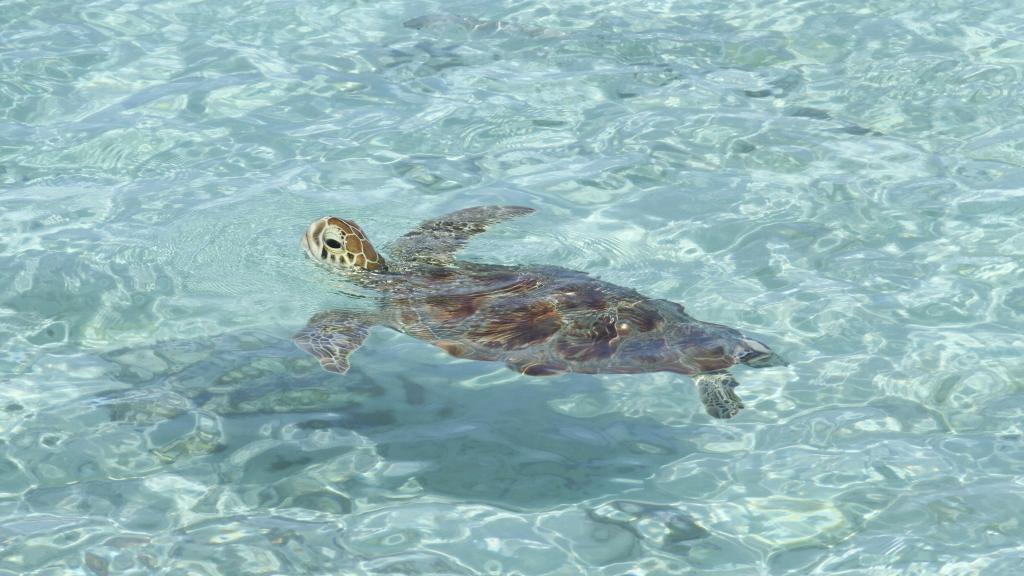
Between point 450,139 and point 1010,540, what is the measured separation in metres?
4.53

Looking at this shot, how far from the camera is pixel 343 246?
5773mm

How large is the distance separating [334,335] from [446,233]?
3.95 ft

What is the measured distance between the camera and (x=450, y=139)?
751 cm

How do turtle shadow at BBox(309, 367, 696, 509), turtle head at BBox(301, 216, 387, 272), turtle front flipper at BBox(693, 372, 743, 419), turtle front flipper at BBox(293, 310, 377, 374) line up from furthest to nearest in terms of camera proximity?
1. turtle head at BBox(301, 216, 387, 272)
2. turtle front flipper at BBox(293, 310, 377, 374)
3. turtle front flipper at BBox(693, 372, 743, 419)
4. turtle shadow at BBox(309, 367, 696, 509)

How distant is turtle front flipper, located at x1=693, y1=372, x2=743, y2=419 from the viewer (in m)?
4.75

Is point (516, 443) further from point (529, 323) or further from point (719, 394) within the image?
point (719, 394)

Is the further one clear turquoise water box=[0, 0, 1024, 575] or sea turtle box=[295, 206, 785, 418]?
sea turtle box=[295, 206, 785, 418]

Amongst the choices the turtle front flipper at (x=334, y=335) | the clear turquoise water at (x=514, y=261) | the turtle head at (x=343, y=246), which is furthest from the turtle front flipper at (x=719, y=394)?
the turtle head at (x=343, y=246)

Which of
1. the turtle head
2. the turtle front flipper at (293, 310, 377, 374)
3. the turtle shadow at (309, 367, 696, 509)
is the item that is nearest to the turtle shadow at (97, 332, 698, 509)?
the turtle shadow at (309, 367, 696, 509)

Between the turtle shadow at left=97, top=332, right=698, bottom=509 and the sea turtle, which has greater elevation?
the sea turtle

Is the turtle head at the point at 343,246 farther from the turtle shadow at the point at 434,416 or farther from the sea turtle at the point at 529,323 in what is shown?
the turtle shadow at the point at 434,416

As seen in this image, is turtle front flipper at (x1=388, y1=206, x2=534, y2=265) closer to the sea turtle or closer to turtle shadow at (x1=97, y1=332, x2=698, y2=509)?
the sea turtle

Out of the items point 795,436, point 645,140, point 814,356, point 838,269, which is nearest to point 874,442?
point 795,436

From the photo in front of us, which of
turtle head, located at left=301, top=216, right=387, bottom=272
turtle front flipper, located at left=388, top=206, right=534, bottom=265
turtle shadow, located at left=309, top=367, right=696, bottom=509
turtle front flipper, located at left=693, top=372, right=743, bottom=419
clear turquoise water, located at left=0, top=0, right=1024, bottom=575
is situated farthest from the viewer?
turtle front flipper, located at left=388, top=206, right=534, bottom=265
